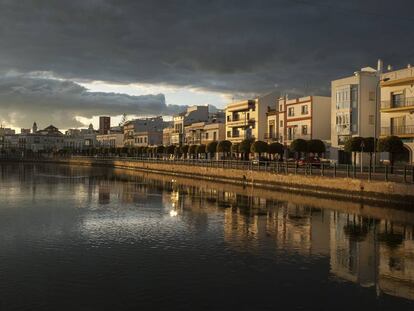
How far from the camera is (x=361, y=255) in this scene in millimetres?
19344

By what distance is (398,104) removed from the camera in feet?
185

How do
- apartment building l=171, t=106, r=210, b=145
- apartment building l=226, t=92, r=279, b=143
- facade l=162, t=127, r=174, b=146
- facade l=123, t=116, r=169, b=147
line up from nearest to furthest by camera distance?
apartment building l=226, t=92, r=279, b=143 < apartment building l=171, t=106, r=210, b=145 < facade l=162, t=127, r=174, b=146 < facade l=123, t=116, r=169, b=147

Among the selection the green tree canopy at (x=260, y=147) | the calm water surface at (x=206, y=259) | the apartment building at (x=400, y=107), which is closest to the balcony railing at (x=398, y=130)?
the apartment building at (x=400, y=107)

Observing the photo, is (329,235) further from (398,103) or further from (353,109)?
(353,109)

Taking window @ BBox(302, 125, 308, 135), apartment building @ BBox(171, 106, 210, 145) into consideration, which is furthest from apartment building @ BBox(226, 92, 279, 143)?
apartment building @ BBox(171, 106, 210, 145)

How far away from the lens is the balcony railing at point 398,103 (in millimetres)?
54528

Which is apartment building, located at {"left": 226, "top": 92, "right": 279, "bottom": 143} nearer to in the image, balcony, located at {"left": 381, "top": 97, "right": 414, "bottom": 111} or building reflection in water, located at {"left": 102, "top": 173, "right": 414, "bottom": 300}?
balcony, located at {"left": 381, "top": 97, "right": 414, "bottom": 111}

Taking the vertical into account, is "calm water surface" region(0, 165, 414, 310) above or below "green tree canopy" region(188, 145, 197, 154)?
below

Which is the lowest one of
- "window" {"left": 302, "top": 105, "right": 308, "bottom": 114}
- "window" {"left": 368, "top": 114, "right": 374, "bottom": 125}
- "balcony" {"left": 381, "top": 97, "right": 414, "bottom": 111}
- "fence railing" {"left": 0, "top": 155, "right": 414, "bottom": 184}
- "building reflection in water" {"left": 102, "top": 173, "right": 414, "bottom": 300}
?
"building reflection in water" {"left": 102, "top": 173, "right": 414, "bottom": 300}

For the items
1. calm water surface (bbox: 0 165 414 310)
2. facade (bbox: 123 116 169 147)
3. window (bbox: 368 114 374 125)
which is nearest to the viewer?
calm water surface (bbox: 0 165 414 310)

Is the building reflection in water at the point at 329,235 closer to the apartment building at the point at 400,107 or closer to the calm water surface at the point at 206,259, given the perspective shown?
the calm water surface at the point at 206,259

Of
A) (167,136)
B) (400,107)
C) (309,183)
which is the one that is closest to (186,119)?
(167,136)

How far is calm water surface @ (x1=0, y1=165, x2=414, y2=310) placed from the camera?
44.0ft

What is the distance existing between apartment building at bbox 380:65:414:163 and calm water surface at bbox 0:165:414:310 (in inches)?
961
